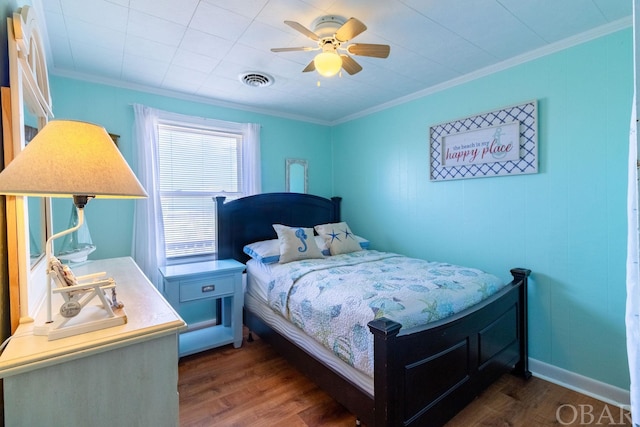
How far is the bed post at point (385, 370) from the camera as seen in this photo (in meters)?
1.34

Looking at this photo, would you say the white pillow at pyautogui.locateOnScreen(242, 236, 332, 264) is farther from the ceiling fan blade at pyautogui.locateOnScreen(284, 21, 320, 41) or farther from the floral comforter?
the ceiling fan blade at pyautogui.locateOnScreen(284, 21, 320, 41)

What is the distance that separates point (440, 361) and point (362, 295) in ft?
1.71

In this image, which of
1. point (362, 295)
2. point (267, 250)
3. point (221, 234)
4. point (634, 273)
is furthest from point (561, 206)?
point (221, 234)

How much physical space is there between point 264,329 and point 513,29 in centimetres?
290

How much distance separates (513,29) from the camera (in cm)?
195

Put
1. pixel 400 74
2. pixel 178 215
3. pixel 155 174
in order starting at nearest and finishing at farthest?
pixel 400 74, pixel 155 174, pixel 178 215

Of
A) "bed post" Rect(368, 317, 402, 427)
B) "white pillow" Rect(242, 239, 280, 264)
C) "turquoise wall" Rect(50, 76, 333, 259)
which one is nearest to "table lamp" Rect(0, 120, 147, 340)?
"bed post" Rect(368, 317, 402, 427)

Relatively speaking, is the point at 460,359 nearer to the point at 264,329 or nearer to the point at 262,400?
the point at 262,400

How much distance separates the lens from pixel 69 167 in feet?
2.89

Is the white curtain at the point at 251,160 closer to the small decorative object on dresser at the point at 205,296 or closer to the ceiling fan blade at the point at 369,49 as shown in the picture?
the small decorative object on dresser at the point at 205,296

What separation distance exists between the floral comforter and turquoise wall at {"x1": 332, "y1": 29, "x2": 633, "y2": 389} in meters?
0.41

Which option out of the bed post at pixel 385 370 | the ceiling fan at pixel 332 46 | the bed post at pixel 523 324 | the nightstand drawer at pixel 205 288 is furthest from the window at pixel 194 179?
→ the bed post at pixel 523 324

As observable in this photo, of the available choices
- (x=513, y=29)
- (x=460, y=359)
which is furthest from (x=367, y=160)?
(x=460, y=359)

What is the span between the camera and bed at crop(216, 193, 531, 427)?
1379 mm
